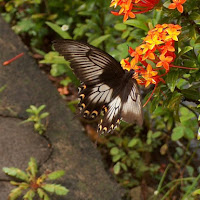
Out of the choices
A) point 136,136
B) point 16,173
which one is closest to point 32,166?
point 16,173

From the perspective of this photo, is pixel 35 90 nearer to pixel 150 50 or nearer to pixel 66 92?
pixel 66 92

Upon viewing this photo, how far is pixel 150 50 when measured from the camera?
53.6 inches

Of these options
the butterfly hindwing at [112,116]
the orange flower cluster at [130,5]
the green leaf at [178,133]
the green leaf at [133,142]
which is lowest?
the green leaf at [133,142]

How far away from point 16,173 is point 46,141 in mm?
448

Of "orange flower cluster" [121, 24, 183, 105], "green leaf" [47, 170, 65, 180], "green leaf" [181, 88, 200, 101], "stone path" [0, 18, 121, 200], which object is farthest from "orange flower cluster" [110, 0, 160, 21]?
"stone path" [0, 18, 121, 200]

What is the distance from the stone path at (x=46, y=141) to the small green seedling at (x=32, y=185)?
0.10m

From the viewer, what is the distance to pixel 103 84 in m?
2.00

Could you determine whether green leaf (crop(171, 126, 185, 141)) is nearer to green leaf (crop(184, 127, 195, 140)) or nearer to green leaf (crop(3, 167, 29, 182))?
green leaf (crop(184, 127, 195, 140))

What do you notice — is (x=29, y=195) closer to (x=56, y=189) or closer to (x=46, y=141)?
(x=56, y=189)

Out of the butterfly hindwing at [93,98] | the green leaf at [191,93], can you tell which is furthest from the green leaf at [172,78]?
the butterfly hindwing at [93,98]

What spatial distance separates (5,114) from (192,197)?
1466mm

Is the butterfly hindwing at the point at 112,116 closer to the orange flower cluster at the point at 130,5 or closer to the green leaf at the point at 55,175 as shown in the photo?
the green leaf at the point at 55,175

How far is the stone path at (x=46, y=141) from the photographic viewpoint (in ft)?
7.77

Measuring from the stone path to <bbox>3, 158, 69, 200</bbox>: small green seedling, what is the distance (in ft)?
0.33
